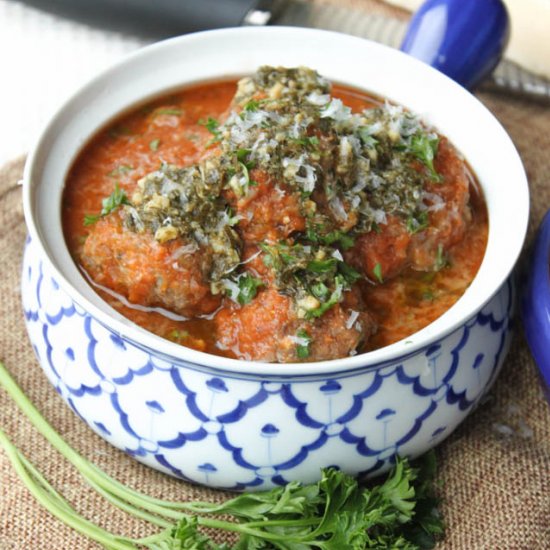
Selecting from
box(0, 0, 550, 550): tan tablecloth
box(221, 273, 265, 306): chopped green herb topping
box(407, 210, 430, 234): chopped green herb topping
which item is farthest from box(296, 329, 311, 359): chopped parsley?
box(0, 0, 550, 550): tan tablecloth

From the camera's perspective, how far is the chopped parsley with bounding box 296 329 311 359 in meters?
2.61

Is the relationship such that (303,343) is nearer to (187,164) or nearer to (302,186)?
(302,186)

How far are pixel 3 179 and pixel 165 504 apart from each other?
67.7 inches

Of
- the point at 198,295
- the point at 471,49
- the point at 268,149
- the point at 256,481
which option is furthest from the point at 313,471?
the point at 471,49

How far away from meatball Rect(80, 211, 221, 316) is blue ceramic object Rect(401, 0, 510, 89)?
1492 millimetres

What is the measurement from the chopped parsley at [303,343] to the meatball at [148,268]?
0.30 meters

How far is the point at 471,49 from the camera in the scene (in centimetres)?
362

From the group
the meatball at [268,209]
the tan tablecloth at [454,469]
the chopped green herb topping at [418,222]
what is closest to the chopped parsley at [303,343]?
the meatball at [268,209]

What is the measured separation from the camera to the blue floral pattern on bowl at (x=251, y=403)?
2.62 meters

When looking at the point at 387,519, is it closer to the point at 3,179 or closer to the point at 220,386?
the point at 220,386

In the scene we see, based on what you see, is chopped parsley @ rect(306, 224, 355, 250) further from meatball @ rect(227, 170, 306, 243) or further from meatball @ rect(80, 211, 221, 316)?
meatball @ rect(80, 211, 221, 316)

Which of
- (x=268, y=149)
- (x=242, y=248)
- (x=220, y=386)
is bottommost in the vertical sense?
(x=220, y=386)

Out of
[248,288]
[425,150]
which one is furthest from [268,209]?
[425,150]

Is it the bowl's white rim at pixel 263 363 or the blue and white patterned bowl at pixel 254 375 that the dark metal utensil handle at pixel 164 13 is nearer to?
the blue and white patterned bowl at pixel 254 375
